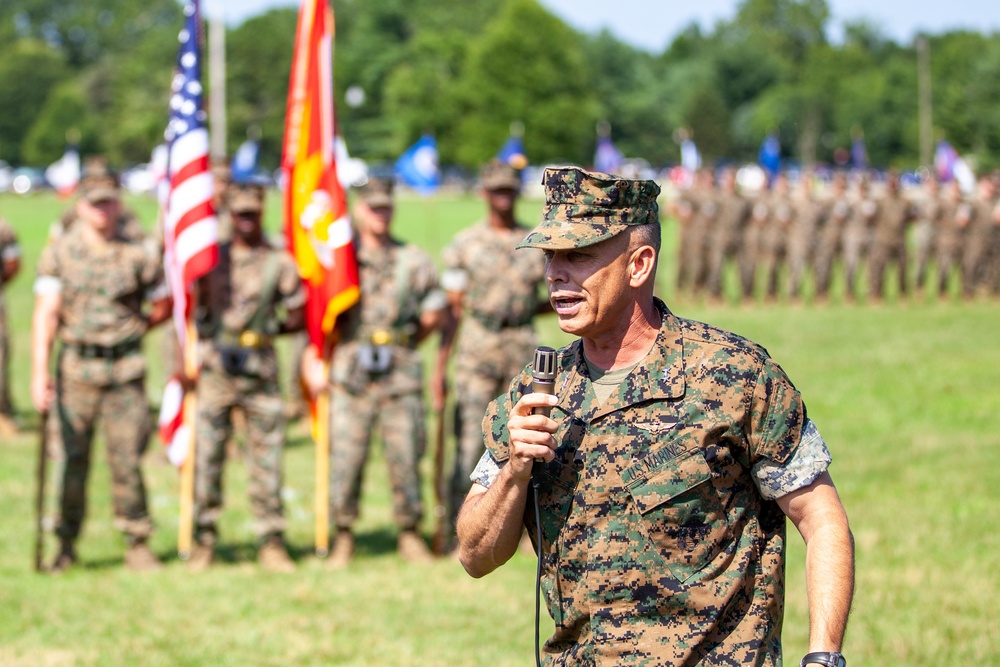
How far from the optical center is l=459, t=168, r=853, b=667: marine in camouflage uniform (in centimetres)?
362

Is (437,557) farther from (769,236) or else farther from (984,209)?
(984,209)

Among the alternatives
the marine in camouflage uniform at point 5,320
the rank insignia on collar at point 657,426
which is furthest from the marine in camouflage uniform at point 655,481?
the marine in camouflage uniform at point 5,320

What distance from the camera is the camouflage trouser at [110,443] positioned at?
8938 mm

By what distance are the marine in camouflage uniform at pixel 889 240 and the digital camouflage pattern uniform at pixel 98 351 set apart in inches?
738

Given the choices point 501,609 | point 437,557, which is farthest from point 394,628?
point 437,557

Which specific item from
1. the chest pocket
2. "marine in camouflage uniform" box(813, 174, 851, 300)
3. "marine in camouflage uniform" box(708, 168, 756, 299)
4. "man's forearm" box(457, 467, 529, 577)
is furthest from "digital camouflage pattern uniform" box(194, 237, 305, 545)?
"marine in camouflage uniform" box(813, 174, 851, 300)

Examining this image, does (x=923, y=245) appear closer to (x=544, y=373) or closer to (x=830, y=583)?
(x=830, y=583)

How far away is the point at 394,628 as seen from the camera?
313 inches

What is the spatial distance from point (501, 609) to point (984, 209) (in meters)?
20.1

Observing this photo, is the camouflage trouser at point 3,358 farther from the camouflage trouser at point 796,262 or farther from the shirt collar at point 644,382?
the camouflage trouser at point 796,262

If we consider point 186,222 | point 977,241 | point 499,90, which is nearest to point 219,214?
point 186,222

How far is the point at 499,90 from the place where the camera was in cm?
9512

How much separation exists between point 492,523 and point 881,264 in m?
23.1

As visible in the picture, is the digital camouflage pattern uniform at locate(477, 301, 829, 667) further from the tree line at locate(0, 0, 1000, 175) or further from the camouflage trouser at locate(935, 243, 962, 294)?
the tree line at locate(0, 0, 1000, 175)
